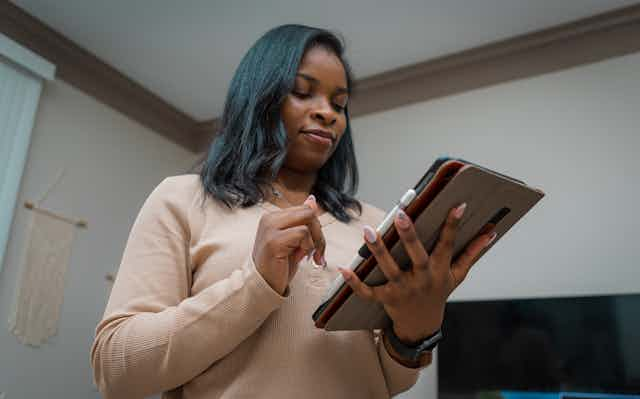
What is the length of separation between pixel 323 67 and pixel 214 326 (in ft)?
1.69

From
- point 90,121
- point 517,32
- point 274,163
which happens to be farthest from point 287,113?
point 90,121

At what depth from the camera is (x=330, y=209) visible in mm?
1006

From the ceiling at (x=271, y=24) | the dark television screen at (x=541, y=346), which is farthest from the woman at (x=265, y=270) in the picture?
the ceiling at (x=271, y=24)

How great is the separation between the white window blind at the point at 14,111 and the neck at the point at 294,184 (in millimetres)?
2137

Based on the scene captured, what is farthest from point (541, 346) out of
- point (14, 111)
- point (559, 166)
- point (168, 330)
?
point (14, 111)

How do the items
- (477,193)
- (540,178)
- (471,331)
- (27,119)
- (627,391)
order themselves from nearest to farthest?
(477,193) < (627,391) < (471,331) < (540,178) < (27,119)

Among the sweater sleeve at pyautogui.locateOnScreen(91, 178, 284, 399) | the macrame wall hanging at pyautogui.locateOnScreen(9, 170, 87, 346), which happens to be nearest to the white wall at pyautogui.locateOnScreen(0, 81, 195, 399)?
the macrame wall hanging at pyautogui.locateOnScreen(9, 170, 87, 346)

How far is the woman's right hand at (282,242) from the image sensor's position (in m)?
0.69

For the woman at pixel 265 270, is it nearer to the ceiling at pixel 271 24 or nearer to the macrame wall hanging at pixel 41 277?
the ceiling at pixel 271 24

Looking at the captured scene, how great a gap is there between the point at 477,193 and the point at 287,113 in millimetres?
431

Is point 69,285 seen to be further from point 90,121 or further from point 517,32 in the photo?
point 517,32

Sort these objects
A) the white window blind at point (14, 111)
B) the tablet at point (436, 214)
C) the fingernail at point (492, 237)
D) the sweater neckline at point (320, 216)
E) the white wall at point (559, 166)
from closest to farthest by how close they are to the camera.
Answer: the tablet at point (436, 214), the fingernail at point (492, 237), the sweater neckline at point (320, 216), the white wall at point (559, 166), the white window blind at point (14, 111)

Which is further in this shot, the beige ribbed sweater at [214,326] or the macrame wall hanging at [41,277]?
the macrame wall hanging at [41,277]

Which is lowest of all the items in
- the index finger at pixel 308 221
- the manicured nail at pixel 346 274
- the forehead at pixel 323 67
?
the manicured nail at pixel 346 274
